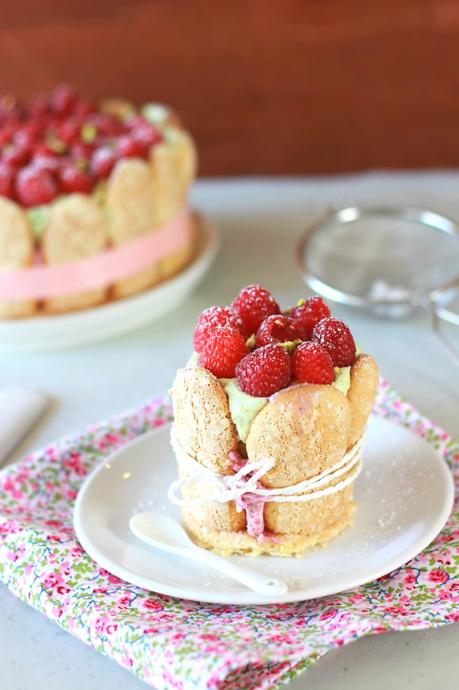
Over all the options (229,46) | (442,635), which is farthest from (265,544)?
(229,46)

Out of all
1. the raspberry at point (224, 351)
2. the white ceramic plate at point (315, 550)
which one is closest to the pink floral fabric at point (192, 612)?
the white ceramic plate at point (315, 550)

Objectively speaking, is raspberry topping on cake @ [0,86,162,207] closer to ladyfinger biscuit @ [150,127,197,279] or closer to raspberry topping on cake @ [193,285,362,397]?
ladyfinger biscuit @ [150,127,197,279]

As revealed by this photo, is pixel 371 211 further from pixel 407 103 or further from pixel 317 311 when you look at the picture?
pixel 317 311

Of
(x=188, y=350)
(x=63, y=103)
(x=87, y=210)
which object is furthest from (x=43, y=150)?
(x=188, y=350)

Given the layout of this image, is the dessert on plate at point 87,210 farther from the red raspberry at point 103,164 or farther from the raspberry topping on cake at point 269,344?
the raspberry topping on cake at point 269,344

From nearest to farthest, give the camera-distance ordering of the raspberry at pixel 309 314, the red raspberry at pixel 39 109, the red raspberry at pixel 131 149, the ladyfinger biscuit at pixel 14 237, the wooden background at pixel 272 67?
1. the raspberry at pixel 309 314
2. the ladyfinger biscuit at pixel 14 237
3. the red raspberry at pixel 131 149
4. the red raspberry at pixel 39 109
5. the wooden background at pixel 272 67

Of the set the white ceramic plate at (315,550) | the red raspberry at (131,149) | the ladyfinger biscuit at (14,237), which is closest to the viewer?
the white ceramic plate at (315,550)

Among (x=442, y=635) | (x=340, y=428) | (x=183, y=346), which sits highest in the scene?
(x=340, y=428)

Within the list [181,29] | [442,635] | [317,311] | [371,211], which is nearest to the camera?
[442,635]
